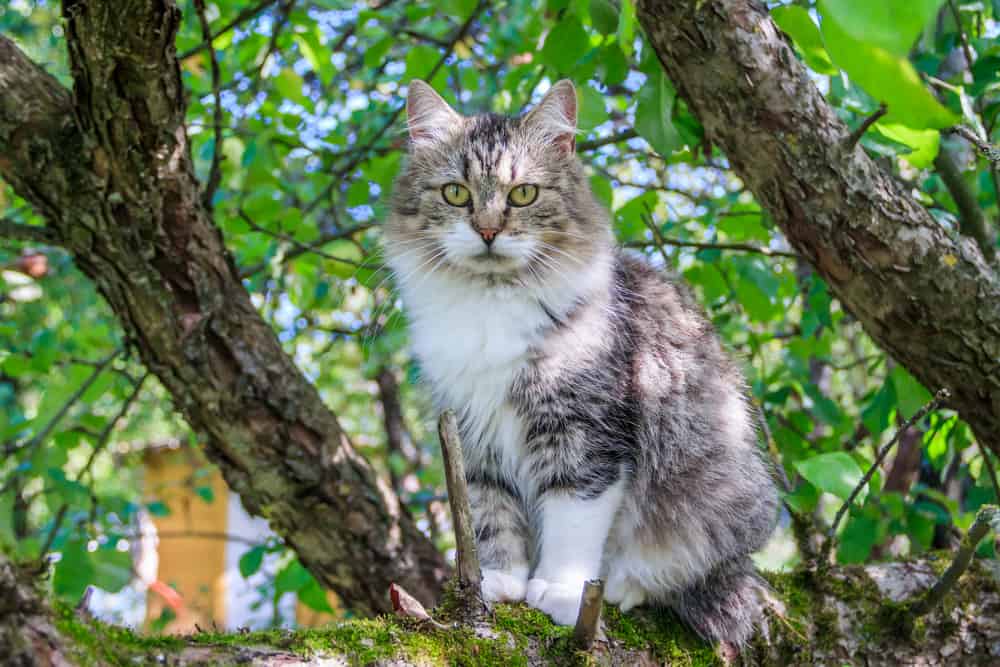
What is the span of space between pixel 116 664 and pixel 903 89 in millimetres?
1268

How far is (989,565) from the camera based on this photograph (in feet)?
8.32

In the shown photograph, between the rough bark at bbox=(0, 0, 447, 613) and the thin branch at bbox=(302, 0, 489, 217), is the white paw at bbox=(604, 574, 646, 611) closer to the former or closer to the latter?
the rough bark at bbox=(0, 0, 447, 613)

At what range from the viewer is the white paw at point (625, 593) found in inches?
87.6

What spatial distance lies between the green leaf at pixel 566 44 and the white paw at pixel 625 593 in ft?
4.84

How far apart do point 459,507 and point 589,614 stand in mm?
329

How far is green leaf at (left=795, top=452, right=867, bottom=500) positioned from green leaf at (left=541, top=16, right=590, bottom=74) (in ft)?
4.36

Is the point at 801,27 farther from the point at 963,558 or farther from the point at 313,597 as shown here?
the point at 313,597

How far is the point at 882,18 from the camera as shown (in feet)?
2.25

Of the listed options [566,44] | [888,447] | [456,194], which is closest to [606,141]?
[566,44]

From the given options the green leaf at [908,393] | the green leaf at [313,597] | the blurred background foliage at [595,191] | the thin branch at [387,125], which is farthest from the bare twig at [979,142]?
the green leaf at [313,597]

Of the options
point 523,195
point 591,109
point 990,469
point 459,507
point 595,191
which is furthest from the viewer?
point 595,191

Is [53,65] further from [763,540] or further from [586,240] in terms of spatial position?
[763,540]

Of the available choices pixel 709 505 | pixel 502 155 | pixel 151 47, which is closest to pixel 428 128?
pixel 502 155

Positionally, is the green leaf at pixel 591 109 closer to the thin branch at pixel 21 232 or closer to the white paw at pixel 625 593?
the white paw at pixel 625 593
